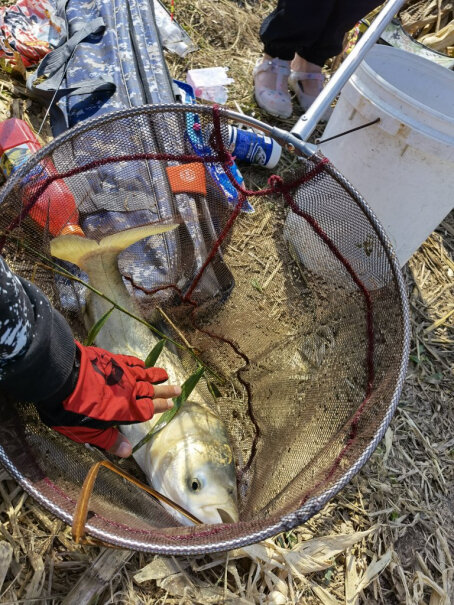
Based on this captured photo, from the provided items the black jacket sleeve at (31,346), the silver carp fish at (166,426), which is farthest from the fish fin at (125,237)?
the black jacket sleeve at (31,346)

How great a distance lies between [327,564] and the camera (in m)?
1.60

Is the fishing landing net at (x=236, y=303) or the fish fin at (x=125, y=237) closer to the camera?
the fishing landing net at (x=236, y=303)

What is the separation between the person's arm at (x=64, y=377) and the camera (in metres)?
1.05

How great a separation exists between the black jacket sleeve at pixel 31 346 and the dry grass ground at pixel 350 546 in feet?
1.89

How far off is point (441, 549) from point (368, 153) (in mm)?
1495

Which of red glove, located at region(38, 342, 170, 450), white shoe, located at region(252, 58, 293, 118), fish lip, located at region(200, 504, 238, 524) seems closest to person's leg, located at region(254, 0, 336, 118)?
white shoe, located at region(252, 58, 293, 118)

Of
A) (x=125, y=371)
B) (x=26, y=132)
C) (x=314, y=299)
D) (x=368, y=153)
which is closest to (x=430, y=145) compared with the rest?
(x=368, y=153)

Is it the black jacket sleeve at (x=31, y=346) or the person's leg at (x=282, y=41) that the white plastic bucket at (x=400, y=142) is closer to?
the person's leg at (x=282, y=41)

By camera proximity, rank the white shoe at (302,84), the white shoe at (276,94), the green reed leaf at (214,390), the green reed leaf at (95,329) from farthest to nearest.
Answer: the white shoe at (302,84) < the white shoe at (276,94) < the green reed leaf at (214,390) < the green reed leaf at (95,329)

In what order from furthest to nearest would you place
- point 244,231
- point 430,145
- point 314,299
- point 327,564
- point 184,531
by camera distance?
point 244,231 < point 314,299 < point 430,145 < point 327,564 < point 184,531

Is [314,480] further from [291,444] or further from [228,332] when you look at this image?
[228,332]

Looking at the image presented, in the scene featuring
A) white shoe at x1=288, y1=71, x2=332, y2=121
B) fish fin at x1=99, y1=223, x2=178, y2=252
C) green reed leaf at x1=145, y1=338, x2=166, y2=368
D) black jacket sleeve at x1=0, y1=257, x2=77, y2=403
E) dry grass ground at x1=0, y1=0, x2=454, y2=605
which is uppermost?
white shoe at x1=288, y1=71, x2=332, y2=121

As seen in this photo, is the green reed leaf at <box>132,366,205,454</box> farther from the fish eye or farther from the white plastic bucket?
the white plastic bucket

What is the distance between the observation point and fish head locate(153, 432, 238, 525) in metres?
1.43
